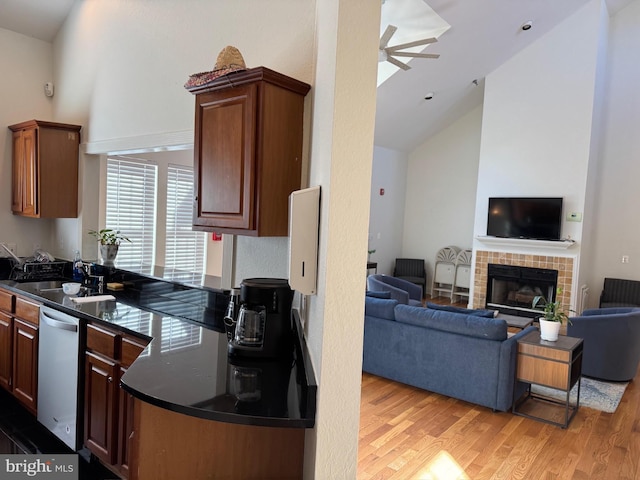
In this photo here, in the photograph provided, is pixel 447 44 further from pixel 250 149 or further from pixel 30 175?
pixel 30 175

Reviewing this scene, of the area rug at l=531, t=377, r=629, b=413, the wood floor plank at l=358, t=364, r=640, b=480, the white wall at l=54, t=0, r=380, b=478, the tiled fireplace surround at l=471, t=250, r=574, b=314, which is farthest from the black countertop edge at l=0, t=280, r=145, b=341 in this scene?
the tiled fireplace surround at l=471, t=250, r=574, b=314

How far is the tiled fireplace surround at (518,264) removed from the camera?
6.67 metres

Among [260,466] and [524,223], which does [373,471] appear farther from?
[524,223]

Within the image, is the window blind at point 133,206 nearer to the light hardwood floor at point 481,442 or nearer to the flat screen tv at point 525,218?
the light hardwood floor at point 481,442

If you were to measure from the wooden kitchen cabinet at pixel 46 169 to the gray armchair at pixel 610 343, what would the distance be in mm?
4995

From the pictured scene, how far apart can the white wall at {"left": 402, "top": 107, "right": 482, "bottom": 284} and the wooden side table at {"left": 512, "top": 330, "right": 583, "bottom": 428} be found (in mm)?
5420

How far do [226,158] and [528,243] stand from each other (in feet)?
20.0

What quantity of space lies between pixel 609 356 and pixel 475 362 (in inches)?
70.9

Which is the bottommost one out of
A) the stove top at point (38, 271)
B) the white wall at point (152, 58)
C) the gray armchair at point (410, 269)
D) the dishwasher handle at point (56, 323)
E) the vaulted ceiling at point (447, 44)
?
the gray armchair at point (410, 269)

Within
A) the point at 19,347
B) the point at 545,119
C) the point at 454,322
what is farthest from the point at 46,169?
the point at 545,119

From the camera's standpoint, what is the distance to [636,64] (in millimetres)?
6926

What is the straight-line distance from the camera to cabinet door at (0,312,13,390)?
11.0 ft

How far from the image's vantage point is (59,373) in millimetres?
2791

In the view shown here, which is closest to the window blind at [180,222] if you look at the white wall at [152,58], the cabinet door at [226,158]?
the white wall at [152,58]
